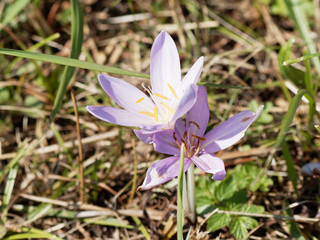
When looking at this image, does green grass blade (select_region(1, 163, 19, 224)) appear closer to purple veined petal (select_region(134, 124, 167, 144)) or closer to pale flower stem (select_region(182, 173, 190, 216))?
pale flower stem (select_region(182, 173, 190, 216))

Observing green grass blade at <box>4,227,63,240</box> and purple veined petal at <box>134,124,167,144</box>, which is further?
green grass blade at <box>4,227,63,240</box>

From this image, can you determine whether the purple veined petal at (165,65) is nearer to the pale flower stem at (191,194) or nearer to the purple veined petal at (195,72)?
the purple veined petal at (195,72)

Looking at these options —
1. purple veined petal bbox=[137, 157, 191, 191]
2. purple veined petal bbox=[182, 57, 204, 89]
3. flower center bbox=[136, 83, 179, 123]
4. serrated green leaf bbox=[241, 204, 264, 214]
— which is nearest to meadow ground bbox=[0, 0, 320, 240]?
serrated green leaf bbox=[241, 204, 264, 214]

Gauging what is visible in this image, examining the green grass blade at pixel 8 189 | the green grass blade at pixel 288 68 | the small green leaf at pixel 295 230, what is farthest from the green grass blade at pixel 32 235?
the green grass blade at pixel 288 68

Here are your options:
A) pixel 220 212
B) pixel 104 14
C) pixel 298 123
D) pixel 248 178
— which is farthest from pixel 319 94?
pixel 104 14

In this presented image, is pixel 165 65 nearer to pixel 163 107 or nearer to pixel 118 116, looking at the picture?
pixel 163 107

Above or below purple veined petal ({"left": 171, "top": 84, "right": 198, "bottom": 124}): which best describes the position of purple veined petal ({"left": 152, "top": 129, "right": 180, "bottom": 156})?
below

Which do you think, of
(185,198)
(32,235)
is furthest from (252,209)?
(32,235)

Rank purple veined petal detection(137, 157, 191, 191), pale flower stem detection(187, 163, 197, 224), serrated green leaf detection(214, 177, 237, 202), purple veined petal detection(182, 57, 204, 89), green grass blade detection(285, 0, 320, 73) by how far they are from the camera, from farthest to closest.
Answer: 1. green grass blade detection(285, 0, 320, 73)
2. serrated green leaf detection(214, 177, 237, 202)
3. pale flower stem detection(187, 163, 197, 224)
4. purple veined petal detection(182, 57, 204, 89)
5. purple veined petal detection(137, 157, 191, 191)
